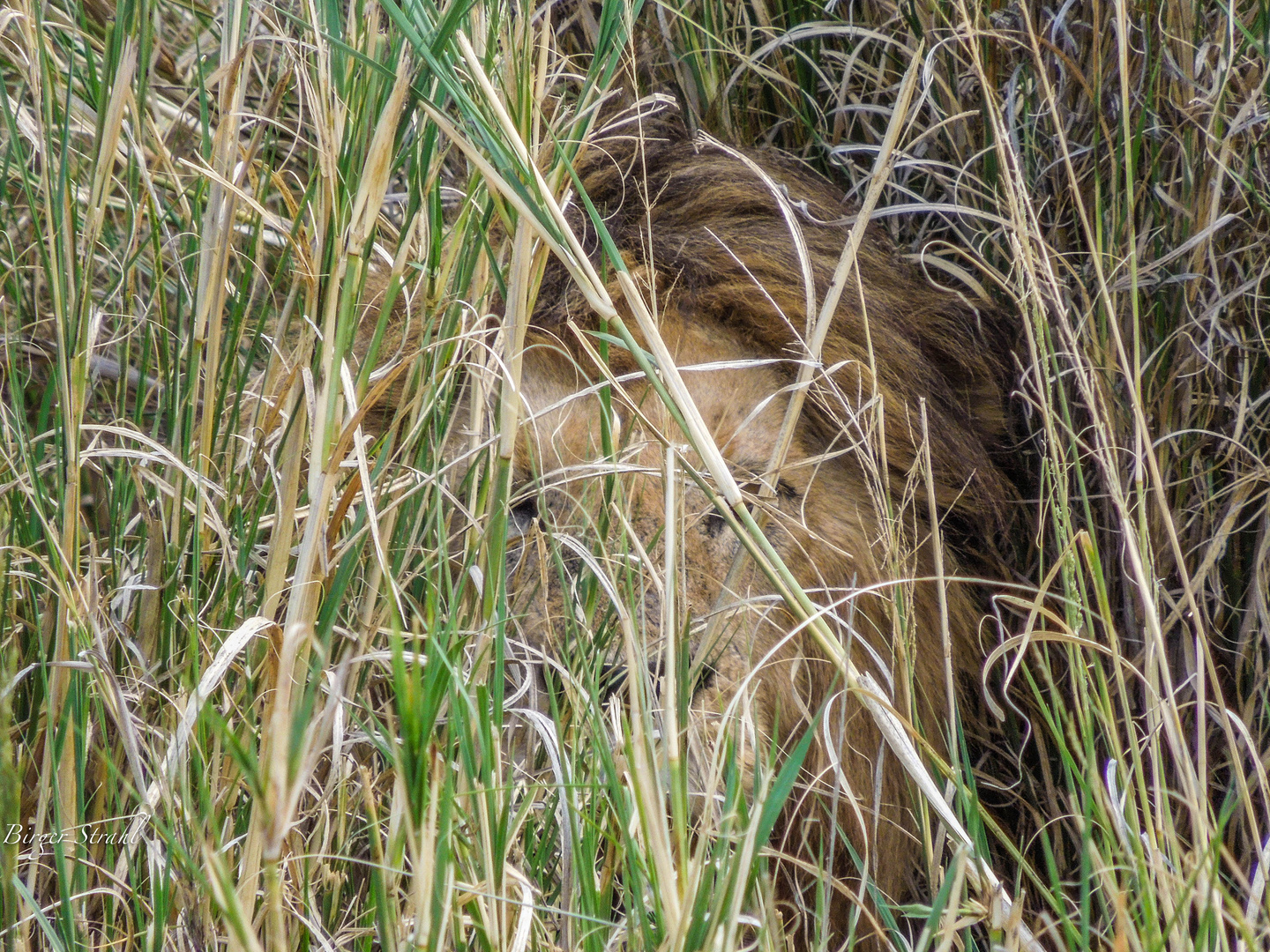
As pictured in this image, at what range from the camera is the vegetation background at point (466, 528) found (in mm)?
1048

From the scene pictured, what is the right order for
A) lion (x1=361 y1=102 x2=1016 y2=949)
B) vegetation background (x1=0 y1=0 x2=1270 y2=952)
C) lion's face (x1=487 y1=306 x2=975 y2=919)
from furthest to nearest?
lion (x1=361 y1=102 x2=1016 y2=949)
lion's face (x1=487 y1=306 x2=975 y2=919)
vegetation background (x1=0 y1=0 x2=1270 y2=952)

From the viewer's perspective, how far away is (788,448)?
167 cm

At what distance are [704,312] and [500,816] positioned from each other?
1.08 metres

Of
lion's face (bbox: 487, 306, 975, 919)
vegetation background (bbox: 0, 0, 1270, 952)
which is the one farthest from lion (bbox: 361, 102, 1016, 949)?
vegetation background (bbox: 0, 0, 1270, 952)

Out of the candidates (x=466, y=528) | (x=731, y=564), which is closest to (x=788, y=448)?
(x=731, y=564)

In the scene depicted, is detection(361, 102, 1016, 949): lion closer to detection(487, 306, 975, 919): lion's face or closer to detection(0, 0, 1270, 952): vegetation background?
detection(487, 306, 975, 919): lion's face

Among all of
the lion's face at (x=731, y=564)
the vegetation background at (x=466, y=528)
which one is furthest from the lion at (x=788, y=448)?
the vegetation background at (x=466, y=528)

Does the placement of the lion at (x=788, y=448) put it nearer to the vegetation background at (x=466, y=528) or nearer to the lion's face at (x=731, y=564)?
the lion's face at (x=731, y=564)

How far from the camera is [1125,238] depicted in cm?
201

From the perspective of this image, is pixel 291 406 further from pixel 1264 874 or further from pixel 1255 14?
pixel 1255 14

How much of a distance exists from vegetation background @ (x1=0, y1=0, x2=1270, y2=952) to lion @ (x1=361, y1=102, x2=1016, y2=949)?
0.35ft

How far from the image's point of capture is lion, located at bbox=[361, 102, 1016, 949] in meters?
1.57

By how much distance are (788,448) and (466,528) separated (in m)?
0.51

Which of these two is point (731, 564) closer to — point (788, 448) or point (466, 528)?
point (788, 448)
